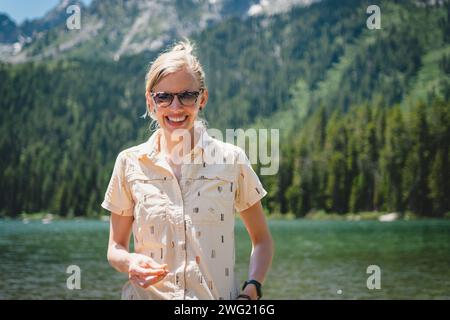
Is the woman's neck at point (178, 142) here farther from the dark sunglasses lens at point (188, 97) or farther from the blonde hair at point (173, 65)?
the blonde hair at point (173, 65)

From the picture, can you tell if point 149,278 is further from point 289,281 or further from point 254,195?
point 289,281

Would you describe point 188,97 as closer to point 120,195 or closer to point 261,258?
point 120,195

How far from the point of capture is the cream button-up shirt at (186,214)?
11.7ft

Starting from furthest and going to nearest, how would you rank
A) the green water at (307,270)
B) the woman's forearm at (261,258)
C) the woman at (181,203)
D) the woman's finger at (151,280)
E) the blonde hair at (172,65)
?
the green water at (307,270) → the woman's forearm at (261,258) → the blonde hair at (172,65) → the woman at (181,203) → the woman's finger at (151,280)

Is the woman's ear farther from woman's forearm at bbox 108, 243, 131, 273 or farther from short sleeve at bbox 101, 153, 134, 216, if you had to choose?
woman's forearm at bbox 108, 243, 131, 273

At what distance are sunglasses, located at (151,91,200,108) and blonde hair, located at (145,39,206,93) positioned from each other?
73mm

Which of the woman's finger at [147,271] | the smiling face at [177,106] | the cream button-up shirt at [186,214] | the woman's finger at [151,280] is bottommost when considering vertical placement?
the woman's finger at [151,280]

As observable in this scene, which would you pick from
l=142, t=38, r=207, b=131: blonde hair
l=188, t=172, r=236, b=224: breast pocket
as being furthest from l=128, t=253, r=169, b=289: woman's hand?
l=142, t=38, r=207, b=131: blonde hair

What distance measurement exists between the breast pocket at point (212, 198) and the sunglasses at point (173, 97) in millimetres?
398

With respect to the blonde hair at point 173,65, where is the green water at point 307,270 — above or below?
below

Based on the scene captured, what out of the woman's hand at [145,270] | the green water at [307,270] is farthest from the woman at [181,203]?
the green water at [307,270]

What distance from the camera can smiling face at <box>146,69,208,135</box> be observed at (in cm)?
372
